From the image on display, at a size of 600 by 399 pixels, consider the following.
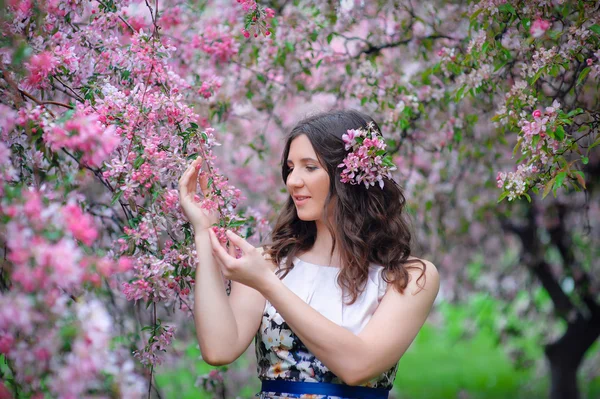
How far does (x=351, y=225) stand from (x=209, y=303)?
2.06 ft

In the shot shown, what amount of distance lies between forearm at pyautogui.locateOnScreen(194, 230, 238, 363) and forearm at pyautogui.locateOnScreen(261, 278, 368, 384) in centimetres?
19

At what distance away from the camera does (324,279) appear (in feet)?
7.80

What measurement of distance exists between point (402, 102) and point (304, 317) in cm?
150

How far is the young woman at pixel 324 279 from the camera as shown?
1988mm

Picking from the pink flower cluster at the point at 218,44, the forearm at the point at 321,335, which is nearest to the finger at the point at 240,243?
the forearm at the point at 321,335

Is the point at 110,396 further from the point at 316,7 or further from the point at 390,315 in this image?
the point at 316,7

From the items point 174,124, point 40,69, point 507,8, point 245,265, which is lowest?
point 245,265

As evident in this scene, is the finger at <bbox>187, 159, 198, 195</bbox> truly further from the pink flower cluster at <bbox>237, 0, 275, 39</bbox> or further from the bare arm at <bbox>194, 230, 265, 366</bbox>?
the pink flower cluster at <bbox>237, 0, 275, 39</bbox>

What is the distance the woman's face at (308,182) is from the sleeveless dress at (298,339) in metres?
0.25

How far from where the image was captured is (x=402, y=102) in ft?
10.2

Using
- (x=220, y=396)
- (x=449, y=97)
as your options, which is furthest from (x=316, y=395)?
(x=449, y=97)

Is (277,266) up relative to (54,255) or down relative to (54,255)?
down

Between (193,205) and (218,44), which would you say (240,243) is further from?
(218,44)

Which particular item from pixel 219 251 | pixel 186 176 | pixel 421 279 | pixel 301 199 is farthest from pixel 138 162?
pixel 421 279
